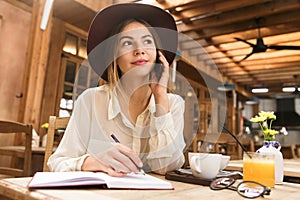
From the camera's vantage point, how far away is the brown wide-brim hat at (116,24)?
3.91ft

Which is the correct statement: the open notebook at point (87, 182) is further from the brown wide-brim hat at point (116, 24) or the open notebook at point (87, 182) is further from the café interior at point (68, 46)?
the café interior at point (68, 46)

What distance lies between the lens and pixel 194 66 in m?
5.93

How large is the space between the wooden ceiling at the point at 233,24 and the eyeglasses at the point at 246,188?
269 cm

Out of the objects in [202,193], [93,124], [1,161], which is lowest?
[1,161]

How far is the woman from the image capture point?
1.09 m

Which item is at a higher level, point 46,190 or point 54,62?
point 54,62

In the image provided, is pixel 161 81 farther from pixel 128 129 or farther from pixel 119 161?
pixel 119 161

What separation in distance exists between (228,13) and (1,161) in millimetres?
4132

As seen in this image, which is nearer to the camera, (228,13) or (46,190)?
(46,190)

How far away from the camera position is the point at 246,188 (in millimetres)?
698

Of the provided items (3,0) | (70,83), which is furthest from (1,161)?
(3,0)

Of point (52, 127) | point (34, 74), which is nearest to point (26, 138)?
point (52, 127)

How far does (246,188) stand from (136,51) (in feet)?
2.13

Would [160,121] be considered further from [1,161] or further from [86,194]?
[1,161]
